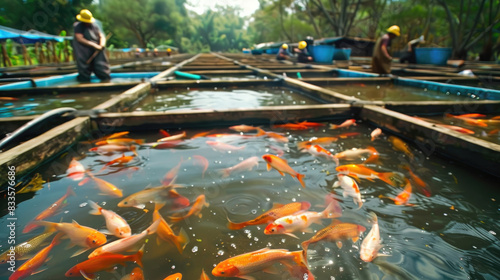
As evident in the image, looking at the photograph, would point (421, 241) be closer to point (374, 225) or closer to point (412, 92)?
point (374, 225)

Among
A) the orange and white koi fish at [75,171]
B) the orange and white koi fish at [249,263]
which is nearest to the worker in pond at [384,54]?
the orange and white koi fish at [249,263]

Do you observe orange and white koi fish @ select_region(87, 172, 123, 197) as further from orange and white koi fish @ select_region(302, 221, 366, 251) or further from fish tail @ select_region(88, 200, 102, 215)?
orange and white koi fish @ select_region(302, 221, 366, 251)

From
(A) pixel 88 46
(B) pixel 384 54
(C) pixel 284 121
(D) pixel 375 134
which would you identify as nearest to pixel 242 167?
(C) pixel 284 121

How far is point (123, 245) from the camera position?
5.23 ft

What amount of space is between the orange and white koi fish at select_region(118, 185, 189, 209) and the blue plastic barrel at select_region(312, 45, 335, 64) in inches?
654

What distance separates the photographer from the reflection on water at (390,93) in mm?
6463

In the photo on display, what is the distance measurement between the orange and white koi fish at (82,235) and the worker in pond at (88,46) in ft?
26.7

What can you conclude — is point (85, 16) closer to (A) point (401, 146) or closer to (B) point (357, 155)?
(B) point (357, 155)

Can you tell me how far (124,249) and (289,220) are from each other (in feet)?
3.64

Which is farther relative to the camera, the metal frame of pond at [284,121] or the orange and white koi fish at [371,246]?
the metal frame of pond at [284,121]

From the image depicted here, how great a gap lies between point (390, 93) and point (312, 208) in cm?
648

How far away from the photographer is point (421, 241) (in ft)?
5.60

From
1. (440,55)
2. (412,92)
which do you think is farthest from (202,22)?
(412,92)

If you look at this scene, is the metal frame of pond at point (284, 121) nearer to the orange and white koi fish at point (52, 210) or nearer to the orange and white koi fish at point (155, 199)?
the orange and white koi fish at point (52, 210)
